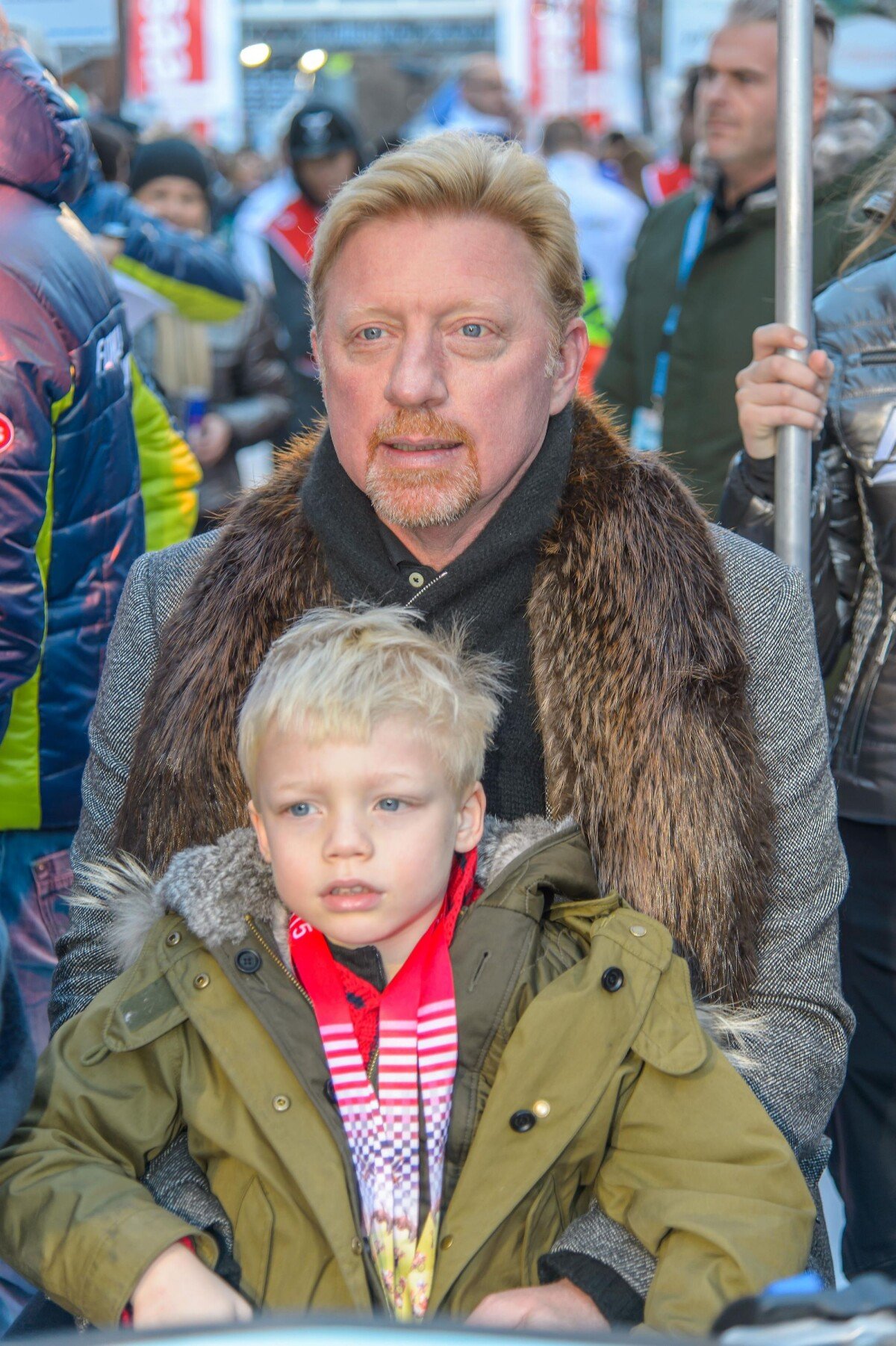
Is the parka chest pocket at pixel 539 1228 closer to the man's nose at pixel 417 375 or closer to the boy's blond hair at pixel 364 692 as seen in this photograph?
the boy's blond hair at pixel 364 692

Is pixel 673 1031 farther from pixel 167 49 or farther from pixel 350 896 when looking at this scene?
pixel 167 49

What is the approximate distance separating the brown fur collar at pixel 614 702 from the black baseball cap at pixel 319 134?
4.83 meters

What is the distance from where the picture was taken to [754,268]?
449 cm

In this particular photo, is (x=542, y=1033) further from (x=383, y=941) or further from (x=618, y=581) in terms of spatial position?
(x=618, y=581)

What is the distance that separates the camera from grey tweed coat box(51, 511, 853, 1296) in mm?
2133

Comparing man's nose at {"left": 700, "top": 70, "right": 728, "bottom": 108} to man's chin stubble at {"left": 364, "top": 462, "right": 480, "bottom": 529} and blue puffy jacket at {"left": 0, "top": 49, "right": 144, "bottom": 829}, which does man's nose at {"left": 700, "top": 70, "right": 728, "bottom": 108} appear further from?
man's chin stubble at {"left": 364, "top": 462, "right": 480, "bottom": 529}

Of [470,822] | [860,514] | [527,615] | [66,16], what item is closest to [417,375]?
Result: [527,615]

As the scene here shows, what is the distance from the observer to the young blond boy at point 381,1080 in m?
1.73

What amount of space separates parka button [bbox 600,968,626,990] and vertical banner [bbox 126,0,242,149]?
16190 mm

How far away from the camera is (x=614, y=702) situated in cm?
219

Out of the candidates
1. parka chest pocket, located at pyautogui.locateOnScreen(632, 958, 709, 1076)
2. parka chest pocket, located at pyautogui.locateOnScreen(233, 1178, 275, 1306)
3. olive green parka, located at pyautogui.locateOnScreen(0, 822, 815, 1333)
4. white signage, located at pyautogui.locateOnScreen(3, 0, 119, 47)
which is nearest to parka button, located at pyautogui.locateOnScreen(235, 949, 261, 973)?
olive green parka, located at pyautogui.locateOnScreen(0, 822, 815, 1333)

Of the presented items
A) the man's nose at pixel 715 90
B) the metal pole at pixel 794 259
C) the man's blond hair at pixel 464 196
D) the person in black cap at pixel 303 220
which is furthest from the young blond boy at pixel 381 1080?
the person in black cap at pixel 303 220

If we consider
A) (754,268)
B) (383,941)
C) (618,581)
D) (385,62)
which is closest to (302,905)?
A: (383,941)

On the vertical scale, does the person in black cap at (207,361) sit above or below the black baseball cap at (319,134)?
below
